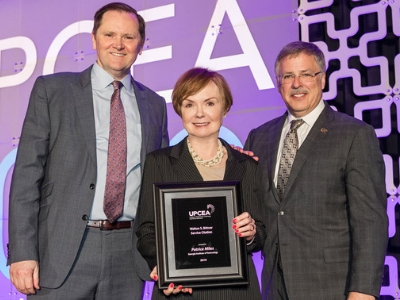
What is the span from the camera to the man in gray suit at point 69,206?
261cm

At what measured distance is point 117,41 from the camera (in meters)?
2.90

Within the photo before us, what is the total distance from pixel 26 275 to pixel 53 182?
431mm

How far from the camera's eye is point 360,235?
2.51 meters

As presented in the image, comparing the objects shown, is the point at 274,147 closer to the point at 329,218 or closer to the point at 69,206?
the point at 329,218

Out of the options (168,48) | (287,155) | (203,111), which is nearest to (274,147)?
(287,155)

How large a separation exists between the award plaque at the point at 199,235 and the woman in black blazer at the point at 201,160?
0.42 ft

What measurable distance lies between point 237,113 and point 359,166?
1.72 metres

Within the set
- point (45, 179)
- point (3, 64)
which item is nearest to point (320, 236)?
point (45, 179)

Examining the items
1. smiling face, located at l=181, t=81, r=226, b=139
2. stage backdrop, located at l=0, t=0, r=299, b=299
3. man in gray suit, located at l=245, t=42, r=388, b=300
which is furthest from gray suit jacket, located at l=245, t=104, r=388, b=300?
stage backdrop, located at l=0, t=0, r=299, b=299

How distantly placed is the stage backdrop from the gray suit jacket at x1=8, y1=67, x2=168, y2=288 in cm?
162

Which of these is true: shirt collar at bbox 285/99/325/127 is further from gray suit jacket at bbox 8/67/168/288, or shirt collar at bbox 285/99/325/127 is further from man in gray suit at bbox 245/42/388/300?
gray suit jacket at bbox 8/67/168/288

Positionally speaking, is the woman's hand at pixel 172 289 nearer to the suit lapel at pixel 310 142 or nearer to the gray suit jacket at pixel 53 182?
the gray suit jacket at pixel 53 182

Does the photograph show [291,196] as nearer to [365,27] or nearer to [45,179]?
[45,179]

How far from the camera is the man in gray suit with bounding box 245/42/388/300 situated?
2512 millimetres
